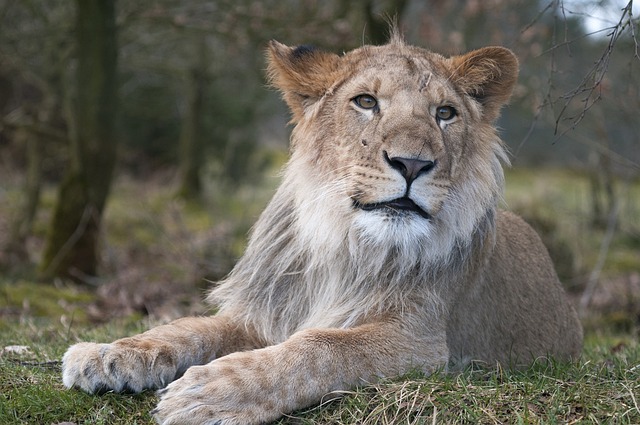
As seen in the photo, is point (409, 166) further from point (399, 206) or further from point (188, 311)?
point (188, 311)

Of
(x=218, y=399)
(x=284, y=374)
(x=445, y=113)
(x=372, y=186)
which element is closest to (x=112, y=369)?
(x=218, y=399)

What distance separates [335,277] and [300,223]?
339mm

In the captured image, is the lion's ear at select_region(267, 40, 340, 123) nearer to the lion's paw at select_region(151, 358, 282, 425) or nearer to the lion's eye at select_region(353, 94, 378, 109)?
the lion's eye at select_region(353, 94, 378, 109)

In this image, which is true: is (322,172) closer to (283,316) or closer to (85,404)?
(283,316)

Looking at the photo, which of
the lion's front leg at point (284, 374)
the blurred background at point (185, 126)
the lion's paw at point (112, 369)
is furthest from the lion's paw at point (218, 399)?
the blurred background at point (185, 126)

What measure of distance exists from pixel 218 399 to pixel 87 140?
575 cm

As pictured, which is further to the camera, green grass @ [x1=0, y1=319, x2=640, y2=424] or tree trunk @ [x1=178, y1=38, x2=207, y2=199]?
tree trunk @ [x1=178, y1=38, x2=207, y2=199]

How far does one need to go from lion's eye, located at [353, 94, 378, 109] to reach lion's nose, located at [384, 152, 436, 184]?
1.71 feet

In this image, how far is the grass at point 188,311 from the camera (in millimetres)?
3732

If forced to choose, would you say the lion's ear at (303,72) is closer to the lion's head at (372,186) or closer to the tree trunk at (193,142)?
the lion's head at (372,186)

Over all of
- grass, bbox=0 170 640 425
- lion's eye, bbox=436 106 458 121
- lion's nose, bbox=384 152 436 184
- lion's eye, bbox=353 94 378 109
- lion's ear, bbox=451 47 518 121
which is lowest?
grass, bbox=0 170 640 425

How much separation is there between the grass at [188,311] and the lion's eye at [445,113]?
1.30m

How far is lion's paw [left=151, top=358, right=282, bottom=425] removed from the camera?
3.53 m

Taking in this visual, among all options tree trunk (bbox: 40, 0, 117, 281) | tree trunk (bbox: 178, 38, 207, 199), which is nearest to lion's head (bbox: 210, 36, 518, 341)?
tree trunk (bbox: 40, 0, 117, 281)
